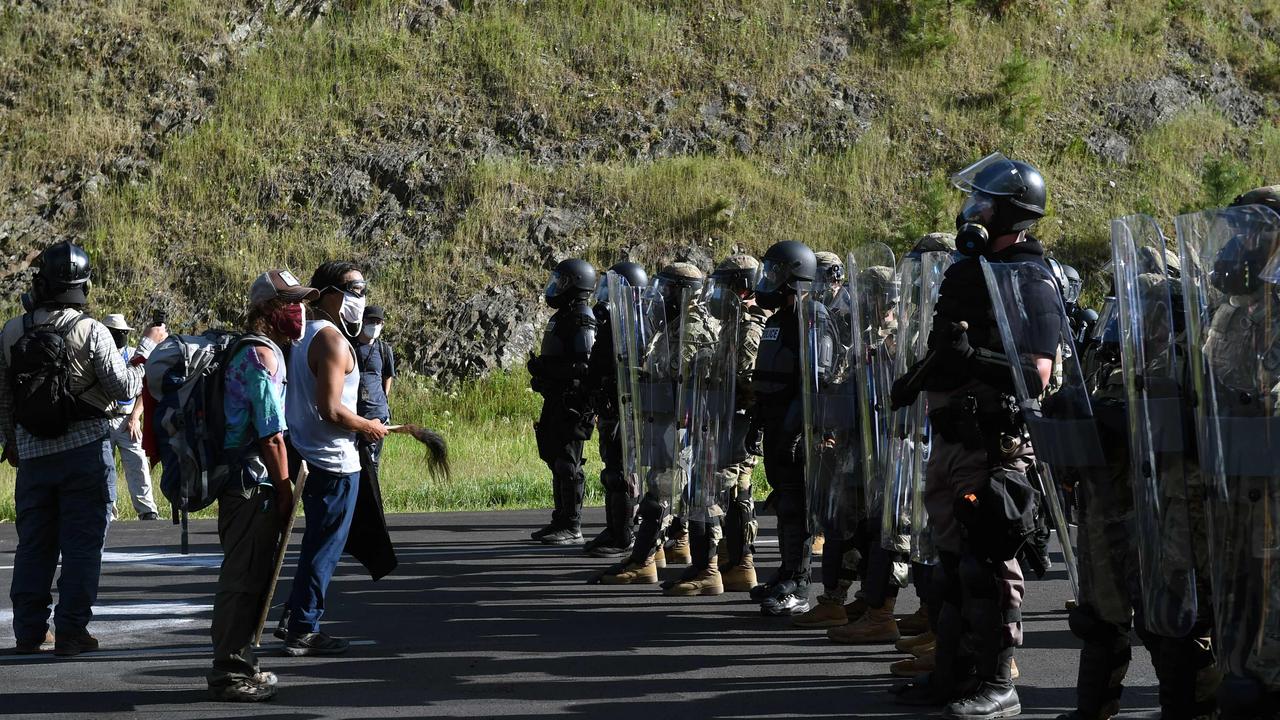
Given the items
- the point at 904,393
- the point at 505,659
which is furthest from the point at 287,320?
the point at 904,393

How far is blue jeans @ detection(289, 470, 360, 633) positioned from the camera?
6.65 metres

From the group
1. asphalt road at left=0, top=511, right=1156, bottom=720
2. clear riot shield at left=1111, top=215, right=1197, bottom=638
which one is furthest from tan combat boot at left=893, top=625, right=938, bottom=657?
clear riot shield at left=1111, top=215, right=1197, bottom=638

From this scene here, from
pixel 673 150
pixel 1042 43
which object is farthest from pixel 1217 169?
pixel 673 150

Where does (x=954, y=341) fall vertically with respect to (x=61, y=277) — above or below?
below

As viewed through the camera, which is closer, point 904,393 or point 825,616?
point 904,393

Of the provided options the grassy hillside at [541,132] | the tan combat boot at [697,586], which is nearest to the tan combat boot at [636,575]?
the tan combat boot at [697,586]

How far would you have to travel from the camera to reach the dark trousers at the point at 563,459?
35.7ft

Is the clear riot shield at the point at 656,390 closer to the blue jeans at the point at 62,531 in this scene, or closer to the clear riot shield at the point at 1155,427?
the blue jeans at the point at 62,531

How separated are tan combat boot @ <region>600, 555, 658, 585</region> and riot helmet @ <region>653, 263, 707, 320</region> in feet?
5.56

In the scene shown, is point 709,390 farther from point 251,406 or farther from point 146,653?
point 146,653

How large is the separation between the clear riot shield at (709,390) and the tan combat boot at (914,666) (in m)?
2.17

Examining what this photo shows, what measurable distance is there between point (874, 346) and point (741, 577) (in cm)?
234

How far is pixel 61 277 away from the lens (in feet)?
22.2

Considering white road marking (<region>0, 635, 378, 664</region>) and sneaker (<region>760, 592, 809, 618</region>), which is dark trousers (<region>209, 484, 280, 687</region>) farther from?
sneaker (<region>760, 592, 809, 618</region>)
